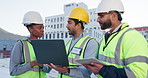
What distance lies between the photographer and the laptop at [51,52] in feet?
6.21

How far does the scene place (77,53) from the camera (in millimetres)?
2289

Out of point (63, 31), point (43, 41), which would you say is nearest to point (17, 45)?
point (43, 41)

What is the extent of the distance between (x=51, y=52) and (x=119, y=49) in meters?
0.86

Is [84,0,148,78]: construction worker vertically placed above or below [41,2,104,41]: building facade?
below

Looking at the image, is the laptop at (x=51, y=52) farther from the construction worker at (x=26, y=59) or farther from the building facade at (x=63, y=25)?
the building facade at (x=63, y=25)

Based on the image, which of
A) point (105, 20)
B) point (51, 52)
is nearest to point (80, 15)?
point (105, 20)

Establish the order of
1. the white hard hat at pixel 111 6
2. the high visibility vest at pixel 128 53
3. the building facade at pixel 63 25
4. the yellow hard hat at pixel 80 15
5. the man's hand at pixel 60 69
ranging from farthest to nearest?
the building facade at pixel 63 25
the yellow hard hat at pixel 80 15
the man's hand at pixel 60 69
the white hard hat at pixel 111 6
the high visibility vest at pixel 128 53

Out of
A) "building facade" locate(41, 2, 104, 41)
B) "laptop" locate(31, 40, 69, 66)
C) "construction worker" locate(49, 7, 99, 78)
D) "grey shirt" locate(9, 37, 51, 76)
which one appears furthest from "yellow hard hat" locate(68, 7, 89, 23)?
"building facade" locate(41, 2, 104, 41)

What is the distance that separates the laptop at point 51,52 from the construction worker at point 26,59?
347 millimetres

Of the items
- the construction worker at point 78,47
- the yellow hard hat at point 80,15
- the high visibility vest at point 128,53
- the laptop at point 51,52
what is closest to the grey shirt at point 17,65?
the laptop at point 51,52

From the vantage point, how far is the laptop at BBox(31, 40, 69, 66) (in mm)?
1893

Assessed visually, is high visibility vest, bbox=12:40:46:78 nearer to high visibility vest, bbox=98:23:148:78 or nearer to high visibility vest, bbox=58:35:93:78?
high visibility vest, bbox=58:35:93:78

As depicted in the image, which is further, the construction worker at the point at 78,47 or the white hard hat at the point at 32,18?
the white hard hat at the point at 32,18

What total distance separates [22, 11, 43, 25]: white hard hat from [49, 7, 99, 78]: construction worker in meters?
0.58
